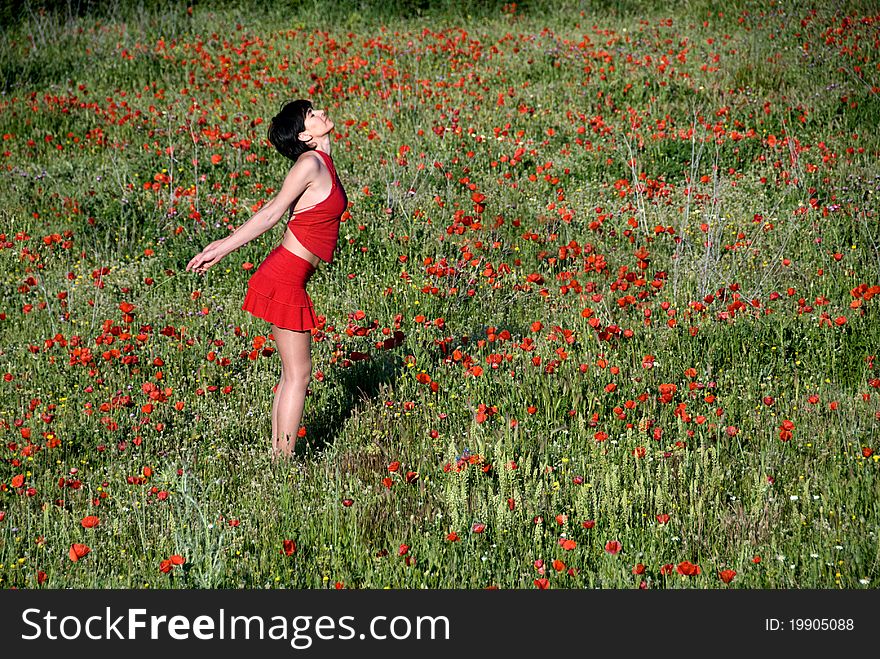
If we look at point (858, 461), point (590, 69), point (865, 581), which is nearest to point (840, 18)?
point (590, 69)

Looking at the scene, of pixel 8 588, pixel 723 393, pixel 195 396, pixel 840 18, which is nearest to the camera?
pixel 8 588

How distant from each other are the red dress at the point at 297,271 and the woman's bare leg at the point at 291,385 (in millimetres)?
86

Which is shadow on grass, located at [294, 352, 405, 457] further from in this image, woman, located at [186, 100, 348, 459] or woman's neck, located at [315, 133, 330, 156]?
woman's neck, located at [315, 133, 330, 156]

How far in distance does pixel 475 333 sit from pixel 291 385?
5.84 ft

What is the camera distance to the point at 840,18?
41.4ft

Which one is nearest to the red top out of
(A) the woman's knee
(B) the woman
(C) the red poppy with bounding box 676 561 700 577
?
(B) the woman

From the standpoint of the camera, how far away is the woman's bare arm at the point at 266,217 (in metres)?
4.25

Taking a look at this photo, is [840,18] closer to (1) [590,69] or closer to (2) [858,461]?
(1) [590,69]

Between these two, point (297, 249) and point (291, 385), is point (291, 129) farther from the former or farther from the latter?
point (291, 385)

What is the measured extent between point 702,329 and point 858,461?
1529 mm

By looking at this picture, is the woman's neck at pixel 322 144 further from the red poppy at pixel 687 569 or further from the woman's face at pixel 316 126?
the red poppy at pixel 687 569

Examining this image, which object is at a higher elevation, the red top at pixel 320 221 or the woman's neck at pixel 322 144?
the woman's neck at pixel 322 144

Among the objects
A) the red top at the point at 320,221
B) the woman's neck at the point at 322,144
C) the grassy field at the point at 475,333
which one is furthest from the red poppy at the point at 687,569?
the woman's neck at the point at 322,144

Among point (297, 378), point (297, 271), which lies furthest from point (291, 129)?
point (297, 378)
